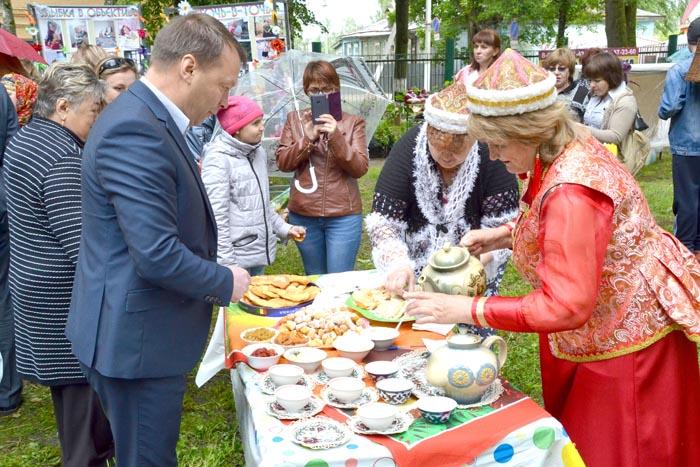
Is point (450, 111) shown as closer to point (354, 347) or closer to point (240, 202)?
point (354, 347)

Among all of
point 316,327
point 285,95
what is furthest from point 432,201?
point 285,95

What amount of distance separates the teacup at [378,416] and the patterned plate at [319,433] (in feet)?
0.18

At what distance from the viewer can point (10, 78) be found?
3.73 metres

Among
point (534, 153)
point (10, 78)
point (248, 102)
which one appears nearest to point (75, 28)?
point (10, 78)

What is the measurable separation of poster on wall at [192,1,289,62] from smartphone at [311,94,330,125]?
432 centimetres

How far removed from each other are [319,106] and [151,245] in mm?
2100

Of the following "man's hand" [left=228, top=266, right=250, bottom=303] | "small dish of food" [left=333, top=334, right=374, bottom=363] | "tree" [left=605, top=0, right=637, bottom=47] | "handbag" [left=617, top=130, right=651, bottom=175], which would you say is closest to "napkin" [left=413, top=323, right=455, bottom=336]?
"small dish of food" [left=333, top=334, right=374, bottom=363]

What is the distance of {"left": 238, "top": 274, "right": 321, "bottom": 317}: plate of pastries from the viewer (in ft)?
8.39

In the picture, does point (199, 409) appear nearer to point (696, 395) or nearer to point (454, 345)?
point (454, 345)

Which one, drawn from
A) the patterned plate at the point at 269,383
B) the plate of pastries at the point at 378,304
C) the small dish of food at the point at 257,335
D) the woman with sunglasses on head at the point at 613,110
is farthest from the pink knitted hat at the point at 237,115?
the woman with sunglasses on head at the point at 613,110

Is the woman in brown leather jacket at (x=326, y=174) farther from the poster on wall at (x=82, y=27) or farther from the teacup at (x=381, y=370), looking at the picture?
the poster on wall at (x=82, y=27)

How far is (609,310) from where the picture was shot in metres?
1.76

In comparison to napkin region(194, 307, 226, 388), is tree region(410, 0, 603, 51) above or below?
above

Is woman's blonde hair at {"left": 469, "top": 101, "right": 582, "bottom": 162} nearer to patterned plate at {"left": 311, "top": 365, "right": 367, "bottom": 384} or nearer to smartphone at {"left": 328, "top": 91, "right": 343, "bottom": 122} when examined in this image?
patterned plate at {"left": 311, "top": 365, "right": 367, "bottom": 384}
